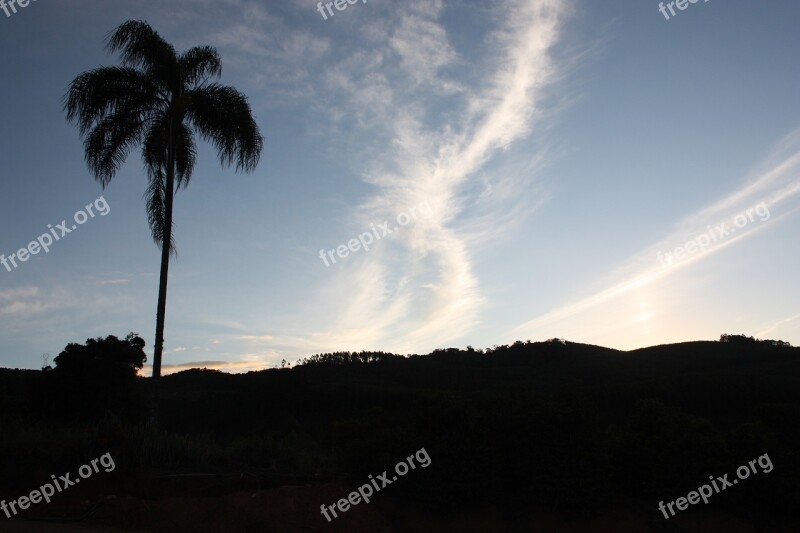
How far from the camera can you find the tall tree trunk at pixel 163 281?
14.7 meters

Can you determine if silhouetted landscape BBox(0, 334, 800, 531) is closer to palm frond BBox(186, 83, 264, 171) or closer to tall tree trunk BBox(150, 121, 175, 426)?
tall tree trunk BBox(150, 121, 175, 426)

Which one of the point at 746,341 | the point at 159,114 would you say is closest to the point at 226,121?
the point at 159,114

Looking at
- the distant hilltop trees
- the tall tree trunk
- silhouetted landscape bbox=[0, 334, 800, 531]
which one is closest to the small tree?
the tall tree trunk

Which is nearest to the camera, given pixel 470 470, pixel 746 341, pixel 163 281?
pixel 470 470

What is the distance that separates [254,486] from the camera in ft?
35.5

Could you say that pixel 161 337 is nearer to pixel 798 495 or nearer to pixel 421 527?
pixel 421 527

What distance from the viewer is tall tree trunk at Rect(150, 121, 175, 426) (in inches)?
577

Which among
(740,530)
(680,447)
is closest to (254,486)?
(680,447)

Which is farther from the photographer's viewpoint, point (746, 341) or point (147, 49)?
point (746, 341)

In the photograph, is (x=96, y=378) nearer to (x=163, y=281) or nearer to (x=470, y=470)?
(x=163, y=281)

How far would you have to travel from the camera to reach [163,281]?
15.4m

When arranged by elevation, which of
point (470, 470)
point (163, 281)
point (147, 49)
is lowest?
point (470, 470)

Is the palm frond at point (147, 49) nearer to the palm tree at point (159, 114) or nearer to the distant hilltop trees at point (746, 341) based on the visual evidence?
the palm tree at point (159, 114)

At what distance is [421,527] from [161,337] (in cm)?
837
